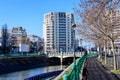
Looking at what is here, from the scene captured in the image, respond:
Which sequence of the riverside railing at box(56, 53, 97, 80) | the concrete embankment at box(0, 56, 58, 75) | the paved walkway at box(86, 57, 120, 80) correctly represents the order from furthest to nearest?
the concrete embankment at box(0, 56, 58, 75) → the paved walkway at box(86, 57, 120, 80) → the riverside railing at box(56, 53, 97, 80)

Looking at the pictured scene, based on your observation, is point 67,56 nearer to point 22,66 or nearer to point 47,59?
point 47,59

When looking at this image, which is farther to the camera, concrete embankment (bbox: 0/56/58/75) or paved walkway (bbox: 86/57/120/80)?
concrete embankment (bbox: 0/56/58/75)

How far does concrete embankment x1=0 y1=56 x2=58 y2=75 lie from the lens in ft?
313

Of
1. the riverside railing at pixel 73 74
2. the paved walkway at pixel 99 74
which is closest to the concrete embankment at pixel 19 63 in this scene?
the paved walkway at pixel 99 74

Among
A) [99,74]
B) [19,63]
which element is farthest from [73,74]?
[19,63]

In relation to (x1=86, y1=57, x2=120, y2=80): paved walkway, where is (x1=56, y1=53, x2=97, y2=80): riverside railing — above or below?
above

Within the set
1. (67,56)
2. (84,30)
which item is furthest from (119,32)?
(67,56)

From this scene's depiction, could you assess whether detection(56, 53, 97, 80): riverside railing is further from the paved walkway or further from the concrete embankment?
the concrete embankment

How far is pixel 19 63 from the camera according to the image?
364 ft

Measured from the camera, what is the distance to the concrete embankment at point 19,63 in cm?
9529

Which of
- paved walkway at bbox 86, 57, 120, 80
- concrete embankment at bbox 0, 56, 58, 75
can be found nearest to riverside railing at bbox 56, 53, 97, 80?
paved walkway at bbox 86, 57, 120, 80

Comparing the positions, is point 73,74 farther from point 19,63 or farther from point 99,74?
point 19,63

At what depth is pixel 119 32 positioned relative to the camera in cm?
4212

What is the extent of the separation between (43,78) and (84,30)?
12.9 m
